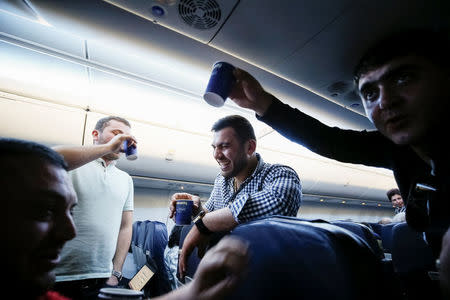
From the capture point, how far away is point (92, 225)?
1.78m

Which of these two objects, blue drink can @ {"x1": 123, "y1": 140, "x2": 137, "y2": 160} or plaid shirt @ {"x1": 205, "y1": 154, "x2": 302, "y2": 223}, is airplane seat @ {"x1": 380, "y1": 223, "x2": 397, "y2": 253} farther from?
blue drink can @ {"x1": 123, "y1": 140, "x2": 137, "y2": 160}

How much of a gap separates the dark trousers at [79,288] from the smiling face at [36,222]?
50.2 inches

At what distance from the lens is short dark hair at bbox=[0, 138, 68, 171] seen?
2.34 feet

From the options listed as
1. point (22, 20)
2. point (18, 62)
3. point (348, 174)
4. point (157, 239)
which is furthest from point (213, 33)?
point (348, 174)

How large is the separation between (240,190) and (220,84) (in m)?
0.82

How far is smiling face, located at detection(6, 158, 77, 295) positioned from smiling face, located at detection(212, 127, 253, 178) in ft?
3.60

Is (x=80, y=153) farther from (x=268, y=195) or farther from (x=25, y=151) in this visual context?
(x=268, y=195)

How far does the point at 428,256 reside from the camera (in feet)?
6.57

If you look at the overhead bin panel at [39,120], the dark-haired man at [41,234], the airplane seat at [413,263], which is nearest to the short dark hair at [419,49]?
the dark-haired man at [41,234]

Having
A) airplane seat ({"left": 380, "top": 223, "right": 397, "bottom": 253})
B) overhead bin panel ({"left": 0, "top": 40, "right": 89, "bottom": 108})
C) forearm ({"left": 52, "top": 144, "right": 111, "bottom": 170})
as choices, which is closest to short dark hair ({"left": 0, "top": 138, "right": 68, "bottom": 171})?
forearm ({"left": 52, "top": 144, "right": 111, "bottom": 170})

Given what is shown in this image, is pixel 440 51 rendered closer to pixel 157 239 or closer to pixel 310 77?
pixel 310 77

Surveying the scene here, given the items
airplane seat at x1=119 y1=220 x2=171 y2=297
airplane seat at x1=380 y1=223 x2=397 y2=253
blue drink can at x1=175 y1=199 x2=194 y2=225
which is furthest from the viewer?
airplane seat at x1=380 y1=223 x2=397 y2=253

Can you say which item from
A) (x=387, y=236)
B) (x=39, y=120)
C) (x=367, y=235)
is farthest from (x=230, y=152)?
(x=387, y=236)

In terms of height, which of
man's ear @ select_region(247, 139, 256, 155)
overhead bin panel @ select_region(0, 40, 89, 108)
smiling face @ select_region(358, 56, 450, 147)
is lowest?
man's ear @ select_region(247, 139, 256, 155)
